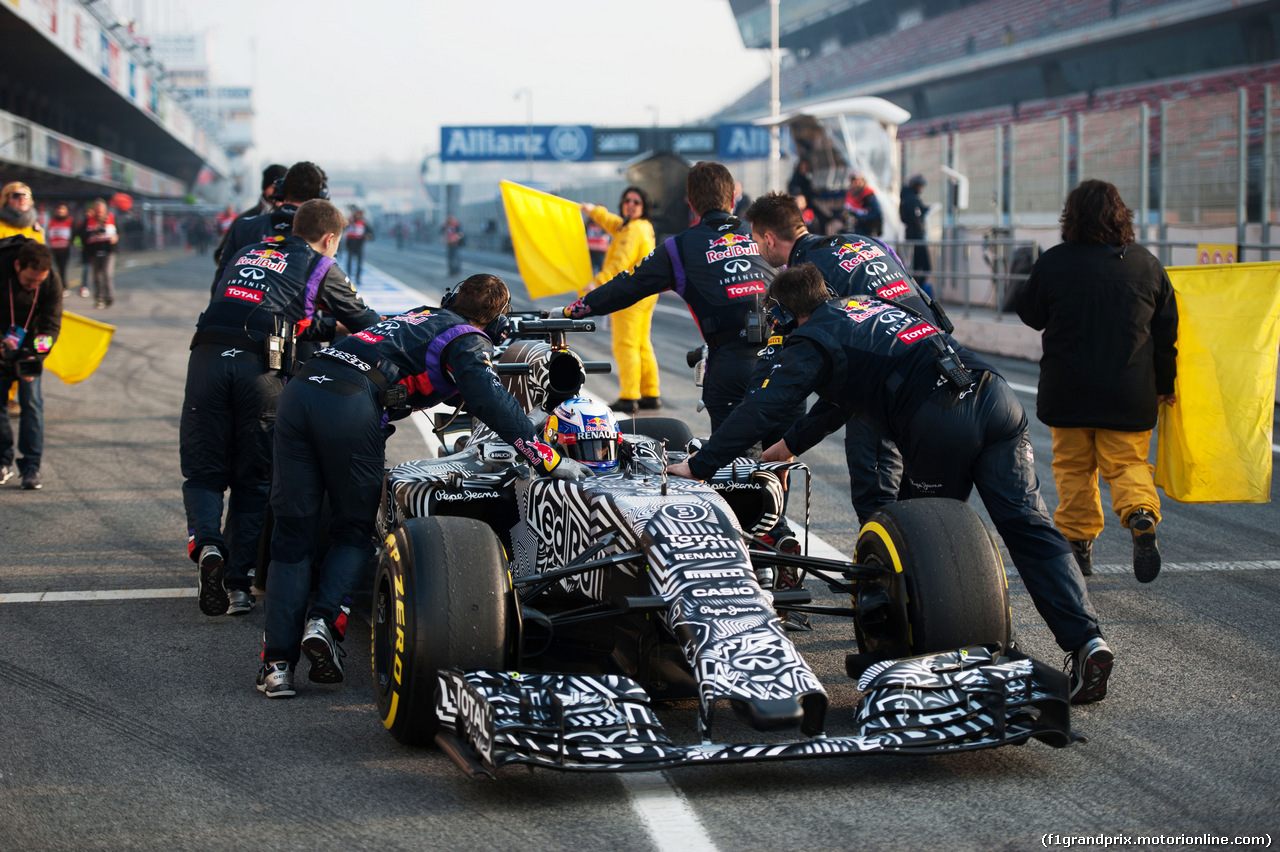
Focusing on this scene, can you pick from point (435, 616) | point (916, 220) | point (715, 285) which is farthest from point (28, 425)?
point (916, 220)

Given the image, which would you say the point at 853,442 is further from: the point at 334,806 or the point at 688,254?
the point at 334,806

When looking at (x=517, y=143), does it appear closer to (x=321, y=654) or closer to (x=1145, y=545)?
(x=1145, y=545)

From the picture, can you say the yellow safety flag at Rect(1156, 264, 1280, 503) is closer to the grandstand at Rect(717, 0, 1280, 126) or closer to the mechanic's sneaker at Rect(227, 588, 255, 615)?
the mechanic's sneaker at Rect(227, 588, 255, 615)

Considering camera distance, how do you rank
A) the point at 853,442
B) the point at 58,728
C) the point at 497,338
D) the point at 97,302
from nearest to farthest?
the point at 58,728 < the point at 497,338 < the point at 853,442 < the point at 97,302

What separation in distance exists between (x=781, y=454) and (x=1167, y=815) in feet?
7.33

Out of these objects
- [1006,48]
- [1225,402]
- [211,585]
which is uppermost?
[1006,48]

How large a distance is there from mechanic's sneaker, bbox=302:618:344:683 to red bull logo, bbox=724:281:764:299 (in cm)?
290

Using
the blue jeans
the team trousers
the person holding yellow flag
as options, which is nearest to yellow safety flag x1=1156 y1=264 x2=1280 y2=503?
the team trousers

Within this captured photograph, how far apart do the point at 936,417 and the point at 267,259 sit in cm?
320

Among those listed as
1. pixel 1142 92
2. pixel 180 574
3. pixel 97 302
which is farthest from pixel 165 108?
pixel 180 574

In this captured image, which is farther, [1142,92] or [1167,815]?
[1142,92]

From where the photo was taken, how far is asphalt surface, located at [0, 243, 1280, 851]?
344 cm

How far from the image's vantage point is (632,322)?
35.5ft

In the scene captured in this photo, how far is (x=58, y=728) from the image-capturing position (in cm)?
423
